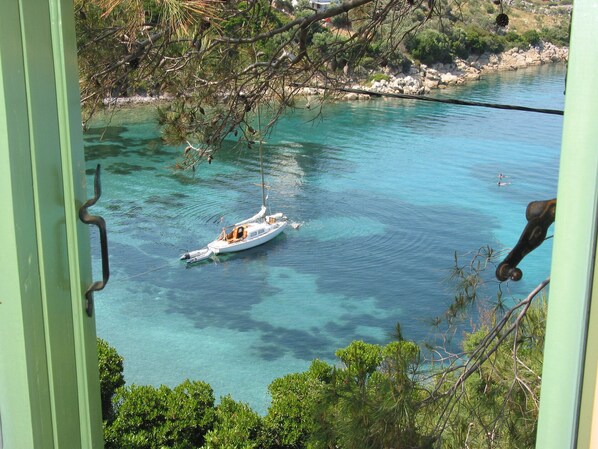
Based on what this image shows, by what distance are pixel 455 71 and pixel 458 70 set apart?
127mm

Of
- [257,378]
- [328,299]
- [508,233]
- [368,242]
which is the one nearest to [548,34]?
[508,233]

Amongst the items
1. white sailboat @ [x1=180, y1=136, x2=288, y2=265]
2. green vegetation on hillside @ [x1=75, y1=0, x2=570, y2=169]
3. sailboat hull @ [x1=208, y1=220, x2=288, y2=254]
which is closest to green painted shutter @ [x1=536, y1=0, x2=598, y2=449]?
green vegetation on hillside @ [x1=75, y1=0, x2=570, y2=169]

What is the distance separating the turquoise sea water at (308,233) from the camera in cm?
813

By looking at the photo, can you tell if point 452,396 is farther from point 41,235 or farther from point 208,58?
point 208,58

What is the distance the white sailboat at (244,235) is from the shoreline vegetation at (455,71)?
5.96 m

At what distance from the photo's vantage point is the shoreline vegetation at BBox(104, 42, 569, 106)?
17719 mm

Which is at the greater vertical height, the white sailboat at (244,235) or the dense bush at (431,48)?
the dense bush at (431,48)

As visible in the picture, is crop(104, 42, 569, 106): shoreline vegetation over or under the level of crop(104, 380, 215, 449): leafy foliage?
over

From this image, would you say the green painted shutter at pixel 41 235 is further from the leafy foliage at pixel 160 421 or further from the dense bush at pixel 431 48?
the dense bush at pixel 431 48

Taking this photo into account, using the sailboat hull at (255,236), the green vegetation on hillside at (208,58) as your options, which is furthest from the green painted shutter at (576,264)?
the sailboat hull at (255,236)

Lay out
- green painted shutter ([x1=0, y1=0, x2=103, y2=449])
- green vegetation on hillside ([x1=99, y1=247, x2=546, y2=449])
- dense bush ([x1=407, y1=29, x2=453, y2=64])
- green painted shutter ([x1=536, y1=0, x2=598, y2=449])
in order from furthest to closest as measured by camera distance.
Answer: dense bush ([x1=407, y1=29, x2=453, y2=64]) < green vegetation on hillside ([x1=99, y1=247, x2=546, y2=449]) < green painted shutter ([x1=0, y1=0, x2=103, y2=449]) < green painted shutter ([x1=536, y1=0, x2=598, y2=449])

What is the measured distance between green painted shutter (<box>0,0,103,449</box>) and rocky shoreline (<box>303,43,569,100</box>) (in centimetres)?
1588

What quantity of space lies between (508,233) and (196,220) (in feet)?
15.0

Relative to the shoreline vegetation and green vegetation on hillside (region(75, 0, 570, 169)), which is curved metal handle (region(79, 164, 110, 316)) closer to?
green vegetation on hillside (region(75, 0, 570, 169))
